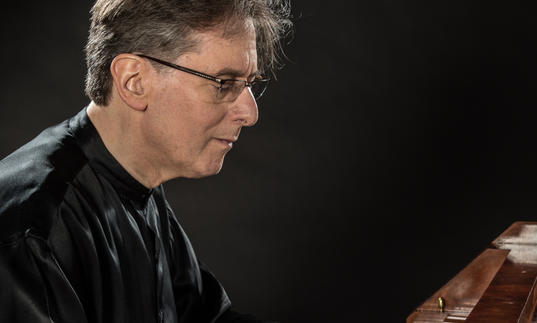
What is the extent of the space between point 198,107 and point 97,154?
339 mm

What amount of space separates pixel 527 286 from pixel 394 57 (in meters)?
3.77

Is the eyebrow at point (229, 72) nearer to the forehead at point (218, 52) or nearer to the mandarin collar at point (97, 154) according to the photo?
the forehead at point (218, 52)

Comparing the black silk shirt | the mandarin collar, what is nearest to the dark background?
the black silk shirt

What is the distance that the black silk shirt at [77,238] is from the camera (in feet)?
5.13

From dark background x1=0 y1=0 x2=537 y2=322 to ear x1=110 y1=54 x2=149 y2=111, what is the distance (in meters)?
3.58

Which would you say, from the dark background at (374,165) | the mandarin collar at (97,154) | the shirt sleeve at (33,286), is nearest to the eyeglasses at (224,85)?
the mandarin collar at (97,154)

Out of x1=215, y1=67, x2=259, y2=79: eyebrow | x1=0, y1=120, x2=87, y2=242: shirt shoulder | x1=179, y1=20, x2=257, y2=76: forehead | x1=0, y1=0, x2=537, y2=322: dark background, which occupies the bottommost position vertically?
x1=0, y1=0, x2=537, y2=322: dark background

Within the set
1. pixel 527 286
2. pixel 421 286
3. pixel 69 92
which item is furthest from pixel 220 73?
pixel 421 286

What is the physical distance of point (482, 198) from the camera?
5.51m

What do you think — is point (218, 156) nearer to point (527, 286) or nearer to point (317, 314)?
point (527, 286)

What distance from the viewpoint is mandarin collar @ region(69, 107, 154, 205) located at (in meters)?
1.98

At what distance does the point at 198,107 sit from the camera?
1.97 metres

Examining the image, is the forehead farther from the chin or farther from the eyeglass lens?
the chin

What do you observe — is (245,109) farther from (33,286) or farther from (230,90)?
(33,286)
